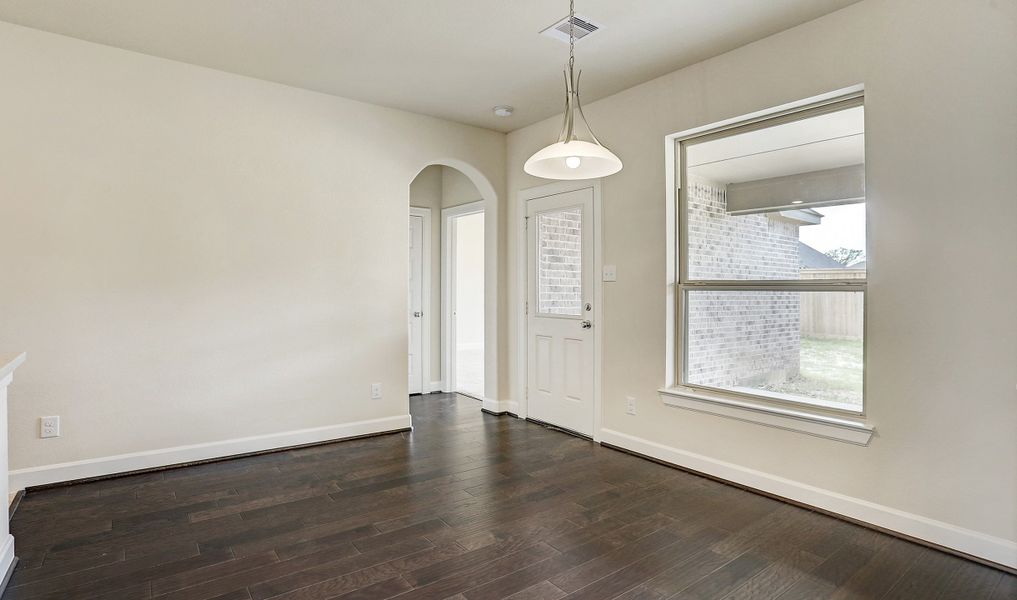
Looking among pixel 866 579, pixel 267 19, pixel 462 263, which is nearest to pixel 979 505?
pixel 866 579

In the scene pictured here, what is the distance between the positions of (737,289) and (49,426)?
426 cm

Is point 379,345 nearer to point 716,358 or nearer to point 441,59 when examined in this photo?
point 441,59

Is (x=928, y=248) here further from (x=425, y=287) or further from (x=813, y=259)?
(x=425, y=287)

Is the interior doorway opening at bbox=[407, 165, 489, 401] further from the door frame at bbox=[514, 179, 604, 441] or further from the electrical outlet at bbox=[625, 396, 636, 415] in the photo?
the electrical outlet at bbox=[625, 396, 636, 415]

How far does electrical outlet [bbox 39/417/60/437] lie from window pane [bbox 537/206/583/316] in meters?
3.44

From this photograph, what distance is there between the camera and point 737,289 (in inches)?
135

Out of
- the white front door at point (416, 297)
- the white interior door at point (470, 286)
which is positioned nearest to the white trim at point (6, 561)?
the white front door at point (416, 297)

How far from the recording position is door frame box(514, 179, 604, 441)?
4.26 metres

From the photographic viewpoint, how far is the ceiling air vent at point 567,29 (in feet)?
9.84

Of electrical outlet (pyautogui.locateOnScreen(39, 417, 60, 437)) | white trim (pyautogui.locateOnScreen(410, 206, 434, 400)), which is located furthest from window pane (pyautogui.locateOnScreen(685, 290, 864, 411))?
electrical outlet (pyautogui.locateOnScreen(39, 417, 60, 437))

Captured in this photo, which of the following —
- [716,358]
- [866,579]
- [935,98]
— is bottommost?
[866,579]

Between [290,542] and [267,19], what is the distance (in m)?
2.75

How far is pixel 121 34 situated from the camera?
10.6 ft

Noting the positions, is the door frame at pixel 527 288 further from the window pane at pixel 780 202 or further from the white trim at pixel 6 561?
the white trim at pixel 6 561
